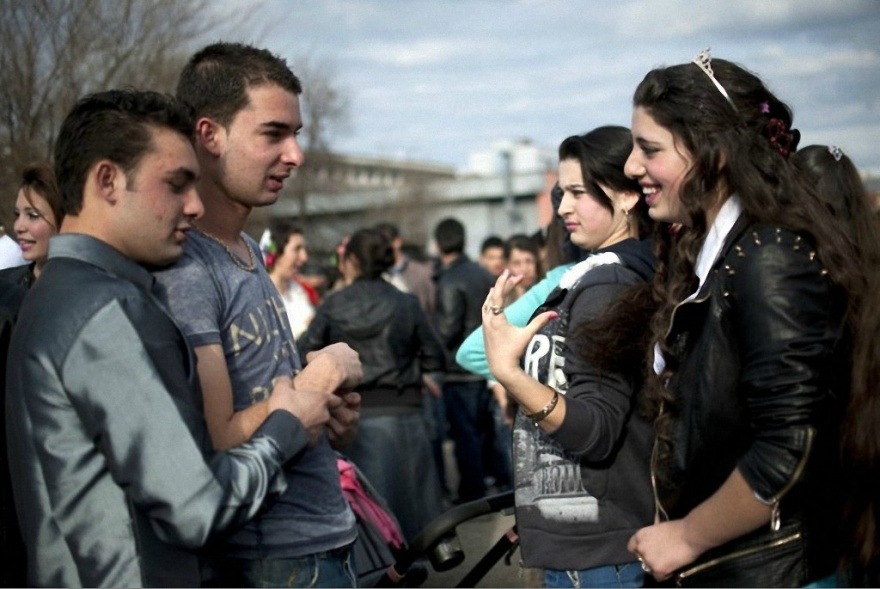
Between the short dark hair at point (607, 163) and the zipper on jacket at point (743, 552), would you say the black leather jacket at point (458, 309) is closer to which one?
the short dark hair at point (607, 163)

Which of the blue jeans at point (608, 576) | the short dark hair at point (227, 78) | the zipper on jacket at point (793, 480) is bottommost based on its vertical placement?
the blue jeans at point (608, 576)

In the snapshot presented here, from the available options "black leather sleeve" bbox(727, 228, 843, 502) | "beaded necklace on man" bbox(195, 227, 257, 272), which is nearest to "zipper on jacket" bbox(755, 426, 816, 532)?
"black leather sleeve" bbox(727, 228, 843, 502)

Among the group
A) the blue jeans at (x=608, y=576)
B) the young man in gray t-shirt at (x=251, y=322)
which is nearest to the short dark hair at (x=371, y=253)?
the blue jeans at (x=608, y=576)

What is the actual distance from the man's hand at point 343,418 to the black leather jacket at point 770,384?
0.87 meters

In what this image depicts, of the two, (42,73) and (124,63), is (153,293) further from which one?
(124,63)

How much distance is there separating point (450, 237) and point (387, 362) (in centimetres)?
382

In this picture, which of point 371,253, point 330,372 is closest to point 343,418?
point 330,372

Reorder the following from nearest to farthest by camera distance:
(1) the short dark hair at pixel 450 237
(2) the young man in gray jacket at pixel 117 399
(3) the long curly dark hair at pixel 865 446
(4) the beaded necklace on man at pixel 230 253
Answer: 1. (2) the young man in gray jacket at pixel 117 399
2. (3) the long curly dark hair at pixel 865 446
3. (4) the beaded necklace on man at pixel 230 253
4. (1) the short dark hair at pixel 450 237

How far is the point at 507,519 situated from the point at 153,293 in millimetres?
6162

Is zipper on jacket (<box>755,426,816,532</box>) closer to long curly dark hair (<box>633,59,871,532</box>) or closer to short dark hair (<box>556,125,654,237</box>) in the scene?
long curly dark hair (<box>633,59,871,532</box>)

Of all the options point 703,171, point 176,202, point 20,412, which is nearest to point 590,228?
point 703,171

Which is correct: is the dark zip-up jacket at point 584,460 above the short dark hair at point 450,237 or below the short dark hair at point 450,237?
below

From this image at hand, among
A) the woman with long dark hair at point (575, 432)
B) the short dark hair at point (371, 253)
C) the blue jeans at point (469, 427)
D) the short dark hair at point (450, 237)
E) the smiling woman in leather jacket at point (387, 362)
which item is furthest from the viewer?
the short dark hair at point (450, 237)

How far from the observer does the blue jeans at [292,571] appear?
9.32ft
